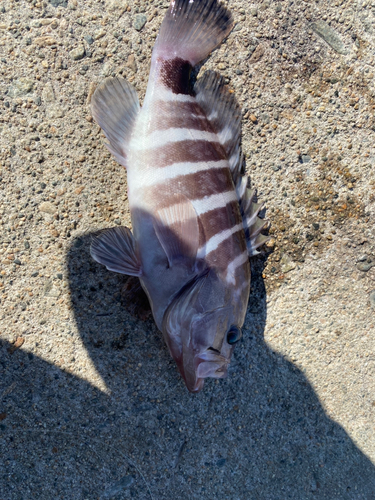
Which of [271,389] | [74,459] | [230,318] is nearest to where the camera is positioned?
[230,318]

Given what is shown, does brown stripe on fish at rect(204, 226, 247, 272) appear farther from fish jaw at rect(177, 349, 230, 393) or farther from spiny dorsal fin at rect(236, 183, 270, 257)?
fish jaw at rect(177, 349, 230, 393)

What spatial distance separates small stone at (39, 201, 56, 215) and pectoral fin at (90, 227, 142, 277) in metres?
0.36

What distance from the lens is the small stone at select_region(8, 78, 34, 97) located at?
1.89m

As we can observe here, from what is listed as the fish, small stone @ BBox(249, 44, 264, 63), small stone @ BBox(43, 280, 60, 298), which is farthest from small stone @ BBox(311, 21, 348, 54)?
small stone @ BBox(43, 280, 60, 298)

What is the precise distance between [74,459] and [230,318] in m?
1.12

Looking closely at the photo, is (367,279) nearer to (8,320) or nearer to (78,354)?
(78,354)

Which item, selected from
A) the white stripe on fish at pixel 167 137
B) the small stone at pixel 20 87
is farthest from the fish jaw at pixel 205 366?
the small stone at pixel 20 87

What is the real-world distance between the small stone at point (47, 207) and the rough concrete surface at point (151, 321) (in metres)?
0.01

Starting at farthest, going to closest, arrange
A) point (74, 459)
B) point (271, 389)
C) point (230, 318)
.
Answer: point (271, 389)
point (74, 459)
point (230, 318)

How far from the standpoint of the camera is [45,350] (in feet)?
6.27

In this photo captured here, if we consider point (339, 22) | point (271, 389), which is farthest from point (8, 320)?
point (339, 22)

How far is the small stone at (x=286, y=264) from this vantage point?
2.12 m

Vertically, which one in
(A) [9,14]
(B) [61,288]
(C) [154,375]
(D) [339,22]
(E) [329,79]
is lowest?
(C) [154,375]

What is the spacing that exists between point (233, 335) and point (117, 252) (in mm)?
673
